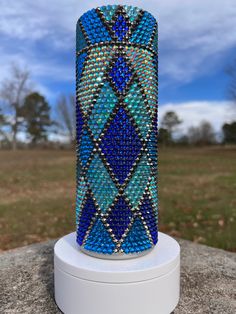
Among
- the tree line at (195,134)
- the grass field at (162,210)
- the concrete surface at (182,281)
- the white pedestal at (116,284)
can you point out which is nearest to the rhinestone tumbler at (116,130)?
the white pedestal at (116,284)

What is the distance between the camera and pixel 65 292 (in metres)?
1.93

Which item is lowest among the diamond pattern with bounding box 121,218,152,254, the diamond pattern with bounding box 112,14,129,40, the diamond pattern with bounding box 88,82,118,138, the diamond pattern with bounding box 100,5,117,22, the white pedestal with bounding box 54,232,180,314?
the white pedestal with bounding box 54,232,180,314

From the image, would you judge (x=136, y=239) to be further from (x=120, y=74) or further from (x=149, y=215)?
(x=120, y=74)

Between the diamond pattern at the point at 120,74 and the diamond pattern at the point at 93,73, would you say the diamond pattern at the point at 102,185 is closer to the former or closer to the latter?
the diamond pattern at the point at 93,73

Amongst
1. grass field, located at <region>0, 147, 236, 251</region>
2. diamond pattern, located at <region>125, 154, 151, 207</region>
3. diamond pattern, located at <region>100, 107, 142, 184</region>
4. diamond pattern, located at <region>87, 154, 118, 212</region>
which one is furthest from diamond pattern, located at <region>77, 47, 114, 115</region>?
grass field, located at <region>0, 147, 236, 251</region>

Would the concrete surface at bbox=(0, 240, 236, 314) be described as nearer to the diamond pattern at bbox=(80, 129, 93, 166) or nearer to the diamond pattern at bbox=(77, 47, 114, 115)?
the diamond pattern at bbox=(80, 129, 93, 166)

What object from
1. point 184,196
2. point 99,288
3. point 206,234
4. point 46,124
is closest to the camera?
point 99,288

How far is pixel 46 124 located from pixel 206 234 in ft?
128

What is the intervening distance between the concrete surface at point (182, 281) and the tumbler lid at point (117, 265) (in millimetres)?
383

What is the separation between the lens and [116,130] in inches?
75.2

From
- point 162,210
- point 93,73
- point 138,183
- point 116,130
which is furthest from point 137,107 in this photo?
point 162,210

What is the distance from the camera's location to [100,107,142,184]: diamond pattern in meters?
1.91

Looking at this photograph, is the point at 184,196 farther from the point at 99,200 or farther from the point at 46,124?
the point at 46,124

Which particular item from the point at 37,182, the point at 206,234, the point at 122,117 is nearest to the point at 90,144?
the point at 122,117
